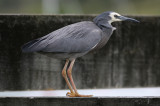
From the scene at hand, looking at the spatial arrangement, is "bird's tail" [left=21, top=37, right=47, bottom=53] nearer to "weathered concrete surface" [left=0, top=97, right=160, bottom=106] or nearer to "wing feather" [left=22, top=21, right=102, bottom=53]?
"wing feather" [left=22, top=21, right=102, bottom=53]

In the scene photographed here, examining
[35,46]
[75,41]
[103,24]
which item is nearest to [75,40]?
[75,41]

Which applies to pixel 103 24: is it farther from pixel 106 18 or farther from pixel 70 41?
pixel 70 41

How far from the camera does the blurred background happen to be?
59941mm

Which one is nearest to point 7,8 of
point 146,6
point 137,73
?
point 146,6

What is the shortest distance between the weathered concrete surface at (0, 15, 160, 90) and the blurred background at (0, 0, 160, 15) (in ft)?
151

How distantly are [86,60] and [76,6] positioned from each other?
63718 mm

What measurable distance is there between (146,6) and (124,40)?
180ft

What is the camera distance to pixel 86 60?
1048 cm

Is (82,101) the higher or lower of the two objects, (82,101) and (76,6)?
the lower

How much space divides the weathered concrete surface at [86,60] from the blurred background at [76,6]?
46.1m

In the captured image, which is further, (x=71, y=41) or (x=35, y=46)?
(x=71, y=41)

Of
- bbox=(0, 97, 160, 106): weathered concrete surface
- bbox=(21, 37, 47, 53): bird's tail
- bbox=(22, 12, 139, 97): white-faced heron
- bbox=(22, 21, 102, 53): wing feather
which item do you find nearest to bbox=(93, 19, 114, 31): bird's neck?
bbox=(22, 12, 139, 97): white-faced heron

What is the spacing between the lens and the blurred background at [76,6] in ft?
197

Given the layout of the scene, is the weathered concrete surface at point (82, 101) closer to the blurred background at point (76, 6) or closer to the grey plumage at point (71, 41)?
the grey plumage at point (71, 41)
